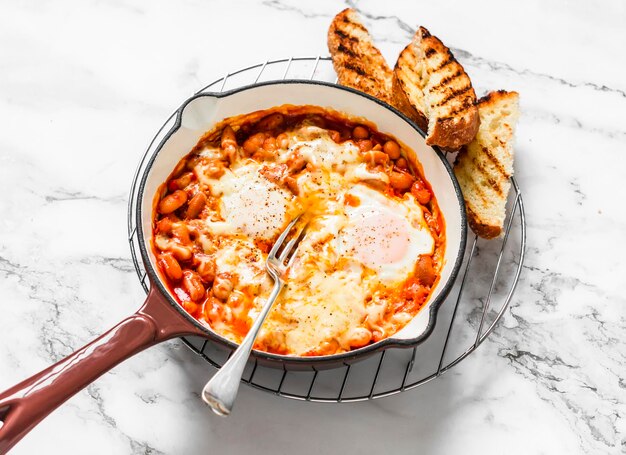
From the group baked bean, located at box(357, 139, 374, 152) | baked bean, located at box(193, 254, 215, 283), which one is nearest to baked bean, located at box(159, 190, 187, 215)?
baked bean, located at box(193, 254, 215, 283)

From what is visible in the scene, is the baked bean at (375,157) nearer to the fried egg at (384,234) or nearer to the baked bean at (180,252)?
the fried egg at (384,234)

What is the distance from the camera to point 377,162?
354cm

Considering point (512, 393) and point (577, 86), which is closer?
point (512, 393)

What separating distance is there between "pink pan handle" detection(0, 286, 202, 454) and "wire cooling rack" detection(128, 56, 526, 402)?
43 cm

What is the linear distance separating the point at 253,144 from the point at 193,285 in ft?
2.50

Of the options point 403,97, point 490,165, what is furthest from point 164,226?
point 490,165

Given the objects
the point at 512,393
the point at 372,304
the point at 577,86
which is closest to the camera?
the point at 372,304

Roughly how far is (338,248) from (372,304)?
0.97 ft

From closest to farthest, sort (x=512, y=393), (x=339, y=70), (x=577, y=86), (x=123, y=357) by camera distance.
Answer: (x=123, y=357), (x=512, y=393), (x=339, y=70), (x=577, y=86)

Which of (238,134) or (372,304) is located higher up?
(238,134)

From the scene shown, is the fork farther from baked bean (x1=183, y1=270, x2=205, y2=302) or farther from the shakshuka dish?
baked bean (x1=183, y1=270, x2=205, y2=302)

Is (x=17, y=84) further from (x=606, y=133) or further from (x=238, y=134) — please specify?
(x=606, y=133)

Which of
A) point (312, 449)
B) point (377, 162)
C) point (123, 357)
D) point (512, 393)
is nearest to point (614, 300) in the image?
point (512, 393)

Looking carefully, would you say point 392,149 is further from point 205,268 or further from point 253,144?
point 205,268
